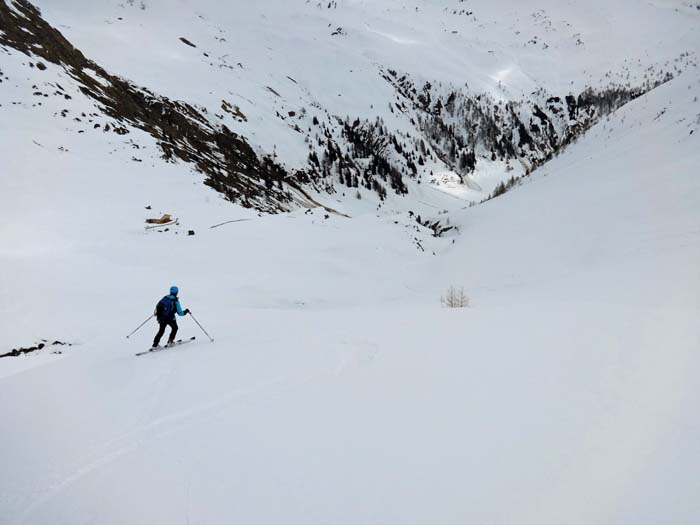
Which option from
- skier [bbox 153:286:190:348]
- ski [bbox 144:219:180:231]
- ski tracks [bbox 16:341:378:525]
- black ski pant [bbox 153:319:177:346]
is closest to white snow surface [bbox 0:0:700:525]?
ski tracks [bbox 16:341:378:525]

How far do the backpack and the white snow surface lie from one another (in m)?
0.92

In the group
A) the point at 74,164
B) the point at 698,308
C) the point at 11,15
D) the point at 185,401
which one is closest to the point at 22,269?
the point at 185,401

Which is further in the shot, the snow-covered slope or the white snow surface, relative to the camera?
the snow-covered slope

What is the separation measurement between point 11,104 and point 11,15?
1491 cm

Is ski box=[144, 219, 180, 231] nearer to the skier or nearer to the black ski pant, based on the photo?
the skier

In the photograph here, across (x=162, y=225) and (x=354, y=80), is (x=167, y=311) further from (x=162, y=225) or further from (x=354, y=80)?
(x=354, y=80)

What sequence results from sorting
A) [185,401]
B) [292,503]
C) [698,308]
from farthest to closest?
1. [698,308]
2. [185,401]
3. [292,503]

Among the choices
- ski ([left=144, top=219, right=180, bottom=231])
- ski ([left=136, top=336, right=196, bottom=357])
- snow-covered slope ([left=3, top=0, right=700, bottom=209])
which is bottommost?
ski ([left=136, top=336, right=196, bottom=357])

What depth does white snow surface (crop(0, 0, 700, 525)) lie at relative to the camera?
3.59 metres

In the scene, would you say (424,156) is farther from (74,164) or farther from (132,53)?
(74,164)

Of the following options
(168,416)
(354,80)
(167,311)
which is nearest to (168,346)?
(167,311)

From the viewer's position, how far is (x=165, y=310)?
356 inches

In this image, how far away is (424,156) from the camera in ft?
257

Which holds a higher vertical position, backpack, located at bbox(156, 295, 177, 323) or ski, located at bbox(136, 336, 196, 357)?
backpack, located at bbox(156, 295, 177, 323)
